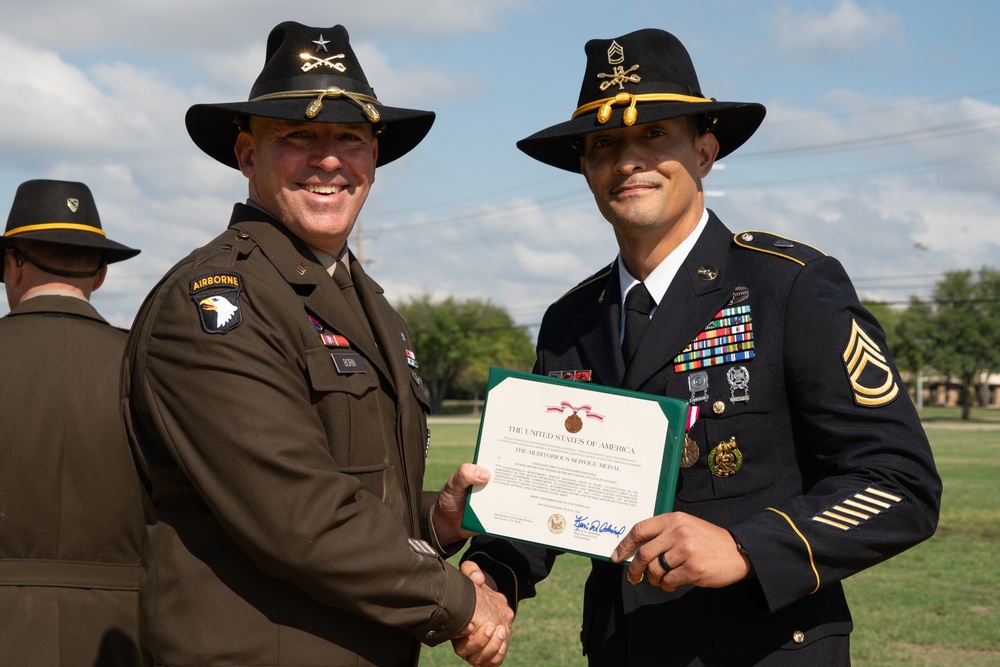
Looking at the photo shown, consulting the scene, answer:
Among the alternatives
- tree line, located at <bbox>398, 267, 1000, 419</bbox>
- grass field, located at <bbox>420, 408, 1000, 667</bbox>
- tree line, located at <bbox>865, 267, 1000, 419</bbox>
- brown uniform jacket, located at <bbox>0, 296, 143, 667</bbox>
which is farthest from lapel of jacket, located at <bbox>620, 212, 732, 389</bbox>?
tree line, located at <bbox>865, 267, 1000, 419</bbox>

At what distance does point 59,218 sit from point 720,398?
376cm

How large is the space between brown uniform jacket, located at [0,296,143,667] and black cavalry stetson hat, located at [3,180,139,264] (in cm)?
65

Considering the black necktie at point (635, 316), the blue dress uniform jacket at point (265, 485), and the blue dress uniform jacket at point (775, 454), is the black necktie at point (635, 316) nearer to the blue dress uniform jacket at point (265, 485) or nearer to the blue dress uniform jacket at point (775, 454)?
the blue dress uniform jacket at point (775, 454)

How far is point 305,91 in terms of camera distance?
12.2ft

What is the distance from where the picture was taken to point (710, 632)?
338cm

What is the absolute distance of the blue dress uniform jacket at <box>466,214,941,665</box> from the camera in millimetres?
3178

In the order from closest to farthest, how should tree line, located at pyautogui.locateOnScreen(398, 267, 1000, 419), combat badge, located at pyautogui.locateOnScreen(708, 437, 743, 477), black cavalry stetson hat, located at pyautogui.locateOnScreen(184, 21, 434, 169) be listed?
1. combat badge, located at pyautogui.locateOnScreen(708, 437, 743, 477)
2. black cavalry stetson hat, located at pyautogui.locateOnScreen(184, 21, 434, 169)
3. tree line, located at pyautogui.locateOnScreen(398, 267, 1000, 419)

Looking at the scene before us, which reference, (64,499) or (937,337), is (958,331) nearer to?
(937,337)

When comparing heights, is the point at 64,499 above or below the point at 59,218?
below

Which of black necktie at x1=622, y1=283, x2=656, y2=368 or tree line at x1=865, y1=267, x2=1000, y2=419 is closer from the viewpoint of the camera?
black necktie at x1=622, y1=283, x2=656, y2=368

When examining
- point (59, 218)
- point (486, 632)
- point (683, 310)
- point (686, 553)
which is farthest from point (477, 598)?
point (59, 218)

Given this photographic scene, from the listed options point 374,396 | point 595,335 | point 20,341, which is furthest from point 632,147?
point 20,341

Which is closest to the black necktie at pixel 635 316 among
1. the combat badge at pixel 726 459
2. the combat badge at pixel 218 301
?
the combat badge at pixel 726 459
